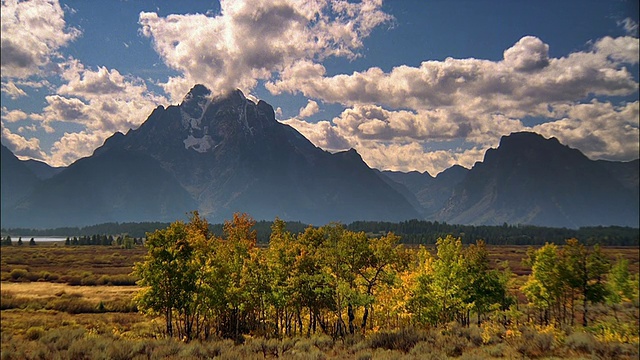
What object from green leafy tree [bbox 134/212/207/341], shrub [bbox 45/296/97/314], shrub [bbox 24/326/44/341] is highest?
green leafy tree [bbox 134/212/207/341]

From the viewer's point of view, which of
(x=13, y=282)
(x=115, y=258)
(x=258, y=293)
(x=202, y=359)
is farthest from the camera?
(x=115, y=258)

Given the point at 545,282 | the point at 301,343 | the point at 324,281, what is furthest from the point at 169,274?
the point at 545,282

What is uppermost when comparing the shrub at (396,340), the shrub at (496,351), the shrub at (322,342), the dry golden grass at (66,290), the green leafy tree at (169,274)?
the green leafy tree at (169,274)

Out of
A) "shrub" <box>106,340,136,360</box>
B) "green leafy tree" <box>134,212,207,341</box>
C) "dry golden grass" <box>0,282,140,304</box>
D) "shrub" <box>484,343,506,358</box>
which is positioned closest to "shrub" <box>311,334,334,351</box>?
"green leafy tree" <box>134,212,207,341</box>

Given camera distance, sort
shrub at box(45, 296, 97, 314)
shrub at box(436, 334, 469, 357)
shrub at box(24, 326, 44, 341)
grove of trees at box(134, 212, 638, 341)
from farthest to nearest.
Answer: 1. shrub at box(45, 296, 97, 314)
2. shrub at box(24, 326, 44, 341)
3. grove of trees at box(134, 212, 638, 341)
4. shrub at box(436, 334, 469, 357)

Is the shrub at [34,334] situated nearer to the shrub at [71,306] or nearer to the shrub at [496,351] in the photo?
the shrub at [71,306]

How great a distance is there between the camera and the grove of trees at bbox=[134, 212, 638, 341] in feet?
121

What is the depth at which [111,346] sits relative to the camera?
2741 centimetres

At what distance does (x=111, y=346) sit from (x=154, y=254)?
9.65 meters

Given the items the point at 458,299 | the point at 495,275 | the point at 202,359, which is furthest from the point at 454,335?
the point at 202,359

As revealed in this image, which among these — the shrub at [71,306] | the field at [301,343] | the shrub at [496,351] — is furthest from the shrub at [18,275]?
the shrub at [496,351]

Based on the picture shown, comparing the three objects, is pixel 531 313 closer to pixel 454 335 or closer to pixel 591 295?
pixel 591 295

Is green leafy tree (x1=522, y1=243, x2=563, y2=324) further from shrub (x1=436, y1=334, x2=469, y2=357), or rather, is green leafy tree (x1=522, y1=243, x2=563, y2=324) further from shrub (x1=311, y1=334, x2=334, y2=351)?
shrub (x1=311, y1=334, x2=334, y2=351)

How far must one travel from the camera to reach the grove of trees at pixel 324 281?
36750 millimetres
